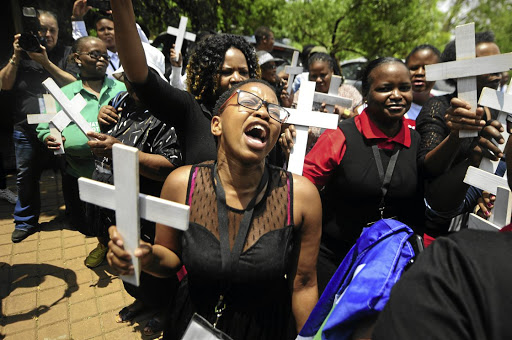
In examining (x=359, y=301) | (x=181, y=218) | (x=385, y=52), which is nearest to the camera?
(x=359, y=301)

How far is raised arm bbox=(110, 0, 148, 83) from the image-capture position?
141cm

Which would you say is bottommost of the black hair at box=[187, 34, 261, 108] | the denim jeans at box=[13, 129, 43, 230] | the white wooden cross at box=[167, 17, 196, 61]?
the denim jeans at box=[13, 129, 43, 230]

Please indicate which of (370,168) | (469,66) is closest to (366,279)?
(370,168)

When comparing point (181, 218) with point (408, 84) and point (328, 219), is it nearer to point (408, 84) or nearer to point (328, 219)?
point (328, 219)

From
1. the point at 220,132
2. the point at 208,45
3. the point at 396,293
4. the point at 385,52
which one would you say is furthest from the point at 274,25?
the point at 396,293

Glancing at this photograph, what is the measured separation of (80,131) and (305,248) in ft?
8.21

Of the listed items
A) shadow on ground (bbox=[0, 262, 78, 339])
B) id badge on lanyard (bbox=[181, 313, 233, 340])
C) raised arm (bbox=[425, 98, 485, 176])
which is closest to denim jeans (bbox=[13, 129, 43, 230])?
shadow on ground (bbox=[0, 262, 78, 339])

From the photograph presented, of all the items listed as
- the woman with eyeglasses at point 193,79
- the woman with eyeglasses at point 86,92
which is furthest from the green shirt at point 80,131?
the woman with eyeglasses at point 193,79

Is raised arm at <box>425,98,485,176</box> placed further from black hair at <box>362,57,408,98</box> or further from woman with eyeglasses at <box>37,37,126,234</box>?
Result: woman with eyeglasses at <box>37,37,126,234</box>

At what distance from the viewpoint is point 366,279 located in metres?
1.02

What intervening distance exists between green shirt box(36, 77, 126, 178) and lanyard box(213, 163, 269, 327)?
1.94 m

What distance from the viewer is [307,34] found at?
13.4 m

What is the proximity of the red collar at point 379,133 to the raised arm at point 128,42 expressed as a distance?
51.5 inches

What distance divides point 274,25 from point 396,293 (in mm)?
14204
